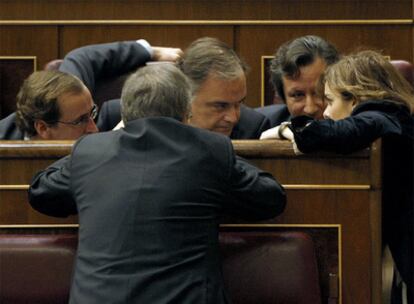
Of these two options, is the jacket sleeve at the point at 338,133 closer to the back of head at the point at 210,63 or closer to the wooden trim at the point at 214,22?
the back of head at the point at 210,63

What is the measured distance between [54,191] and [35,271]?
0.35 feet

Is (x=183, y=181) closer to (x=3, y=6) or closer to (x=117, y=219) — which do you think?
(x=117, y=219)

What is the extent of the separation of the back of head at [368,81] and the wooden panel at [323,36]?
1.39 feet

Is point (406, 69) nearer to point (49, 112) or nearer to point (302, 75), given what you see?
point (302, 75)

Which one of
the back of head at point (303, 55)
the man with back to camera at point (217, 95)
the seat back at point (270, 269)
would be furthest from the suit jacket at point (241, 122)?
the seat back at point (270, 269)

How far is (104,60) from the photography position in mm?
1408

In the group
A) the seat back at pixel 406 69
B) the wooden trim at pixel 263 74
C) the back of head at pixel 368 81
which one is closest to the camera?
the back of head at pixel 368 81

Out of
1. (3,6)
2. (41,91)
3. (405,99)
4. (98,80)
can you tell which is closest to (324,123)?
(405,99)

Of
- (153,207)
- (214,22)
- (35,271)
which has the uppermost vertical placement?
(214,22)

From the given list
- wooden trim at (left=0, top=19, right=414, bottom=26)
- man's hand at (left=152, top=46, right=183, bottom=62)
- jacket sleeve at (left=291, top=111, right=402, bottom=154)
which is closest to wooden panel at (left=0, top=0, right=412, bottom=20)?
wooden trim at (left=0, top=19, right=414, bottom=26)

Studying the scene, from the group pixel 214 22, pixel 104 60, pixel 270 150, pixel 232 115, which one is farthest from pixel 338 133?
pixel 214 22

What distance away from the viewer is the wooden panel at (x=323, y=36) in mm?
1557

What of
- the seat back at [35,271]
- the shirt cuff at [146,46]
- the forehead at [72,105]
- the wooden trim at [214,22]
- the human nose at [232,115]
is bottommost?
the seat back at [35,271]

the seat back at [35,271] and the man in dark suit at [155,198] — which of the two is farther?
the seat back at [35,271]
